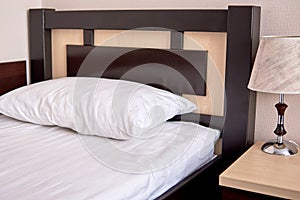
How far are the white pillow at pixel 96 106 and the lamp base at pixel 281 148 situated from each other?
0.42 metres

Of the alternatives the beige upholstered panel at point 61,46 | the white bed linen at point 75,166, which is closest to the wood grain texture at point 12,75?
the beige upholstered panel at point 61,46

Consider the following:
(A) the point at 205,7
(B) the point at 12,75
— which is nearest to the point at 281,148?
(A) the point at 205,7

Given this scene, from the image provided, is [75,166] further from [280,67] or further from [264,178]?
[280,67]

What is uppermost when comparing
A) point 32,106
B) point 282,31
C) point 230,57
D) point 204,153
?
point 282,31

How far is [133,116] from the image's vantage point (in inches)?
66.0

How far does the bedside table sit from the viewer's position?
1.40 meters

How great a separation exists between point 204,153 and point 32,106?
2.74 feet

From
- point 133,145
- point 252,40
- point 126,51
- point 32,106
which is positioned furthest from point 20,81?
point 252,40

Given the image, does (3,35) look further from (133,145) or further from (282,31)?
(282,31)

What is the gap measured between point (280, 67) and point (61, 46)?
1.36 metres

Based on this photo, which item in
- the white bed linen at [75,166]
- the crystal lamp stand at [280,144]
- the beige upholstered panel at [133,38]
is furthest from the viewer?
the beige upholstered panel at [133,38]

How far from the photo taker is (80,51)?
2.29 metres

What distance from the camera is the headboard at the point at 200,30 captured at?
180 centimetres

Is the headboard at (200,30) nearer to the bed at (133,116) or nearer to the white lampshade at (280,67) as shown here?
the bed at (133,116)
